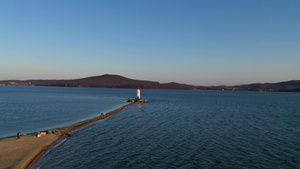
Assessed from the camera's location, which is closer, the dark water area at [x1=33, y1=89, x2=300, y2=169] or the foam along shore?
the foam along shore

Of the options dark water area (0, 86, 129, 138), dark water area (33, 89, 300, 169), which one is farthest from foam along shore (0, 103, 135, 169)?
dark water area (0, 86, 129, 138)

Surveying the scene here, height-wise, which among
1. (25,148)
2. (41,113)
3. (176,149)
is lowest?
(176,149)

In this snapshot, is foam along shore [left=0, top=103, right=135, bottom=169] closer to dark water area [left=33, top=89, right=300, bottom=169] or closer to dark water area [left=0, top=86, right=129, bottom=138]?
dark water area [left=33, top=89, right=300, bottom=169]

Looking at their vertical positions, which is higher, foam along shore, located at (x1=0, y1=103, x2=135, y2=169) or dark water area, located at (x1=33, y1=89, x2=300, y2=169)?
foam along shore, located at (x1=0, y1=103, x2=135, y2=169)

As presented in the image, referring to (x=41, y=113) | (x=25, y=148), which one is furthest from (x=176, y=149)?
(x=41, y=113)

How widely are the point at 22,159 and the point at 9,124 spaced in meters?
16.1

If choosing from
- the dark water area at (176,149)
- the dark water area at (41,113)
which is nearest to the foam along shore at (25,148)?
the dark water area at (176,149)

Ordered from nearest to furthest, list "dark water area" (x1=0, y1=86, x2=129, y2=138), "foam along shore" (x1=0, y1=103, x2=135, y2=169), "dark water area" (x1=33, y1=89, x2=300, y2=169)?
"foam along shore" (x1=0, y1=103, x2=135, y2=169) < "dark water area" (x1=33, y1=89, x2=300, y2=169) < "dark water area" (x1=0, y1=86, x2=129, y2=138)

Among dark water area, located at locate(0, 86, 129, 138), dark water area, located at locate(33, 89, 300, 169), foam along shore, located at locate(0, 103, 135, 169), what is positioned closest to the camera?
foam along shore, located at locate(0, 103, 135, 169)

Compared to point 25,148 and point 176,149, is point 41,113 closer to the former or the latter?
point 25,148

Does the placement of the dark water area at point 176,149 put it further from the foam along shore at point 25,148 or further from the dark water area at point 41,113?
the dark water area at point 41,113

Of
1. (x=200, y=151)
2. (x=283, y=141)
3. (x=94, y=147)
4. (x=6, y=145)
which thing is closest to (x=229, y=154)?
(x=200, y=151)

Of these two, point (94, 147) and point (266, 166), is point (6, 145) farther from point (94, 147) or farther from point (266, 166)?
point (266, 166)

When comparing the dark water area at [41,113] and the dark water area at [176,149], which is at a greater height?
the dark water area at [41,113]
